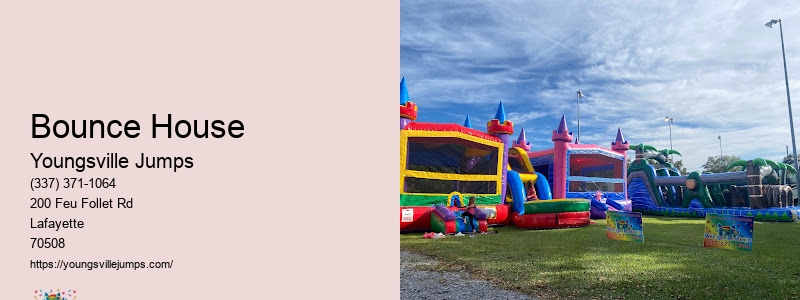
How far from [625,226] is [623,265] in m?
2.85

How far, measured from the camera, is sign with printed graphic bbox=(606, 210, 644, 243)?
744cm

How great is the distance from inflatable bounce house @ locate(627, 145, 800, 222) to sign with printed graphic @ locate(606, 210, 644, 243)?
9433 millimetres

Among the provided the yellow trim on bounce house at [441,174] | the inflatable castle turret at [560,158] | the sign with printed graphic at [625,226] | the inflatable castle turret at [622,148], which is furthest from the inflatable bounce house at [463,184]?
the inflatable castle turret at [622,148]

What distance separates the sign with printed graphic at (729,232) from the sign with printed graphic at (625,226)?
3.18 ft

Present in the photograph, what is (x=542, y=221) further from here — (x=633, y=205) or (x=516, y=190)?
(x=633, y=205)

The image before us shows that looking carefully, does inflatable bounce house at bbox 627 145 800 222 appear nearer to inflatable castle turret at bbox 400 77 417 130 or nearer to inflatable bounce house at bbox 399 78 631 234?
inflatable bounce house at bbox 399 78 631 234

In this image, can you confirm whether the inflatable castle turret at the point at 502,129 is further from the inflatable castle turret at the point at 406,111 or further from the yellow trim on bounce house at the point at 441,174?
the inflatable castle turret at the point at 406,111

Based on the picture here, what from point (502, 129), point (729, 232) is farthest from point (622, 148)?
point (729, 232)

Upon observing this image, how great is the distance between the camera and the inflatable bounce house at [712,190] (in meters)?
14.4

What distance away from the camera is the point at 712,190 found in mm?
16703

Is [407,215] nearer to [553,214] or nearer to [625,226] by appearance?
[553,214]

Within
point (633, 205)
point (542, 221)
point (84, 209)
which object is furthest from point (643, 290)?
point (633, 205)

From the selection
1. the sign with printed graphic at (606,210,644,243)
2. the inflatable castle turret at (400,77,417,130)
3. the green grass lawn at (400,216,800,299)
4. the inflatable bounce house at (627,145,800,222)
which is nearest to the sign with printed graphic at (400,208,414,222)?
the green grass lawn at (400,216,800,299)

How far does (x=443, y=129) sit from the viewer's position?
10.4m
